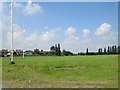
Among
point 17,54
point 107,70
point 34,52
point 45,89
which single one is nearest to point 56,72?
point 107,70

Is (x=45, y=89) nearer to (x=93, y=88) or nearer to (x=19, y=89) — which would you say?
(x=19, y=89)

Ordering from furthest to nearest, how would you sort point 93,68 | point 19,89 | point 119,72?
point 93,68 → point 119,72 → point 19,89

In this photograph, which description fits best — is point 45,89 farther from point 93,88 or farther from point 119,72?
point 119,72

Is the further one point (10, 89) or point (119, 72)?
point (119, 72)

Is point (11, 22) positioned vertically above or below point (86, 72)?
above

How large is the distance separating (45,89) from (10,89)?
3.53ft

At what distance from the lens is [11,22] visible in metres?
11.7

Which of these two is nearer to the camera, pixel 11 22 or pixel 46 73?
pixel 46 73

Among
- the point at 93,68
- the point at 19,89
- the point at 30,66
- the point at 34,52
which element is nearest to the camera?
the point at 19,89

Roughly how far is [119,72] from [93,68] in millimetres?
1565

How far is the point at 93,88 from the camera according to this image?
563 cm

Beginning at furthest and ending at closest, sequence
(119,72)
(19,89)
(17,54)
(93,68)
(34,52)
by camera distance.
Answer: (34,52) → (17,54) → (93,68) → (119,72) → (19,89)

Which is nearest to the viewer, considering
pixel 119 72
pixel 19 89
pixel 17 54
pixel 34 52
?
pixel 19 89

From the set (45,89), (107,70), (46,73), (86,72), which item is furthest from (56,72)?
(45,89)
